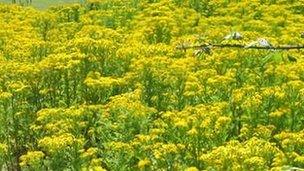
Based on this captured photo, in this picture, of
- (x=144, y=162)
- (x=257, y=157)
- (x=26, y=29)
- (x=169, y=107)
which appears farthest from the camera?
(x=26, y=29)

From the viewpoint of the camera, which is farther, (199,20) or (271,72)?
(199,20)

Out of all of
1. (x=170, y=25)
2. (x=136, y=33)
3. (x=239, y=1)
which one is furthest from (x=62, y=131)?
(x=239, y=1)

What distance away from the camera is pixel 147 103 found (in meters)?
8.90

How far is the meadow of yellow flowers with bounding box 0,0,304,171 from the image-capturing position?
6723mm

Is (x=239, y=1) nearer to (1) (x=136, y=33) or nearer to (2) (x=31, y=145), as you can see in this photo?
(1) (x=136, y=33)

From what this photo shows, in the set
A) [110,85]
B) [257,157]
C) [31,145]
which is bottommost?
[31,145]

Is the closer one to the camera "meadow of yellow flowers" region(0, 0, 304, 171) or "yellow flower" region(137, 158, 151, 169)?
"yellow flower" region(137, 158, 151, 169)

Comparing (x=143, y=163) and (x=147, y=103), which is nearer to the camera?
(x=143, y=163)

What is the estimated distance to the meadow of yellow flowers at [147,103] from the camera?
672 cm

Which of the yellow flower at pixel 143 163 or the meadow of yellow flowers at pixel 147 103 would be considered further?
the meadow of yellow flowers at pixel 147 103

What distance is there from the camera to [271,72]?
30.4 ft

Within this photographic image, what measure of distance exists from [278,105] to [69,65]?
10.3ft

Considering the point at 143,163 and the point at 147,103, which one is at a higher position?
the point at 143,163

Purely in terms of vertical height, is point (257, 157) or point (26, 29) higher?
point (257, 157)
